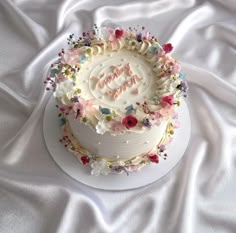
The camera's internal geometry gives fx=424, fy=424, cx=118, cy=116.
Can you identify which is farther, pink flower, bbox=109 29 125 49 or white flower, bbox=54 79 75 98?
pink flower, bbox=109 29 125 49

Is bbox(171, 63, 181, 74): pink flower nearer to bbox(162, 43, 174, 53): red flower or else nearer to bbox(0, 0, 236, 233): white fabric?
bbox(162, 43, 174, 53): red flower

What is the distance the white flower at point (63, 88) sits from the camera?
114 cm

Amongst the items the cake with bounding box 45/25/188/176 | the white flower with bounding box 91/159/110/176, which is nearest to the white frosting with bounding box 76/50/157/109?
the cake with bounding box 45/25/188/176

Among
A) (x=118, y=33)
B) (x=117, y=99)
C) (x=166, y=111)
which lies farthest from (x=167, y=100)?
(x=118, y=33)

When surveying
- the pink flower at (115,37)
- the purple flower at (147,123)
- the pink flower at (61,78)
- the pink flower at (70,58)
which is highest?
the pink flower at (115,37)

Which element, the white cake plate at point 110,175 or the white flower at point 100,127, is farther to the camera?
the white cake plate at point 110,175

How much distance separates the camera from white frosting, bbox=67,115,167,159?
1137 millimetres

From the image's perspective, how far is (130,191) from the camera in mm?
1238

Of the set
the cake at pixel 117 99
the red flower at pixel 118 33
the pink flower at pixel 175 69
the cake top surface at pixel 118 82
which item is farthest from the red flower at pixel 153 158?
the red flower at pixel 118 33

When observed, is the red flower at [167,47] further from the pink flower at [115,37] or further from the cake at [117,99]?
the pink flower at [115,37]

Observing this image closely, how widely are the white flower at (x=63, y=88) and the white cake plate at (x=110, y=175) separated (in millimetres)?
209

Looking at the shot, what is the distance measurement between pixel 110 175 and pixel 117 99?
236 millimetres

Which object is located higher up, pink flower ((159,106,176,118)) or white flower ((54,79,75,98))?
pink flower ((159,106,176,118))

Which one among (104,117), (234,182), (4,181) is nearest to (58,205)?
(4,181)
